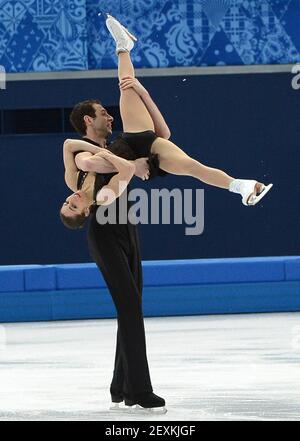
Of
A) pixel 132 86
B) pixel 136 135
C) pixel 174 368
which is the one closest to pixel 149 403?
pixel 136 135

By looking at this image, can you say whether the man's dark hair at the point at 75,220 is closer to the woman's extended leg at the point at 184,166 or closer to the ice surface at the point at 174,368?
the woman's extended leg at the point at 184,166

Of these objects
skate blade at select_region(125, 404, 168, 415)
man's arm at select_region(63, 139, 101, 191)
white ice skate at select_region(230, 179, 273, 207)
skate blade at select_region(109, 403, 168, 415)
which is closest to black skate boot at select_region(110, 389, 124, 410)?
skate blade at select_region(109, 403, 168, 415)

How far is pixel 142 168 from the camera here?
18.6 feet

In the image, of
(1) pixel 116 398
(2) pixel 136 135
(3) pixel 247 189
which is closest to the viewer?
(3) pixel 247 189

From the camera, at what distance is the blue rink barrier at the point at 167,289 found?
1109 cm

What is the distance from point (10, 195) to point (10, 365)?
481 centimetres

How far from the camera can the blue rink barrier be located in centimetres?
1109

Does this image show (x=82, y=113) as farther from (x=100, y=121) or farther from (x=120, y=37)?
(x=120, y=37)

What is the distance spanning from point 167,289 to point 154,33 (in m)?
3.05

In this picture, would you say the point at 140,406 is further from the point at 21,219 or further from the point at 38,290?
the point at 21,219

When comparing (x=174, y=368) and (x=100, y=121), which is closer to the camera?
(x=100, y=121)

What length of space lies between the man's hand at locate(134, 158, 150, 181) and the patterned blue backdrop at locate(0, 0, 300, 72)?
7040 mm

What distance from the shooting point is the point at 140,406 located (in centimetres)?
577

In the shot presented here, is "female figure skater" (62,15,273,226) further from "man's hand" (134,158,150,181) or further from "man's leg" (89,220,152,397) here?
"man's leg" (89,220,152,397)
